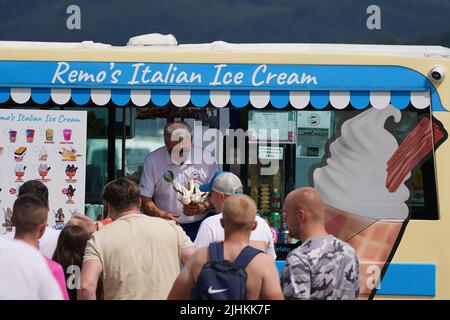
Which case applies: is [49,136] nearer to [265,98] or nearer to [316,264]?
[265,98]

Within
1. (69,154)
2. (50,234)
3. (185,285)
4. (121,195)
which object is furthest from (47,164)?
(185,285)

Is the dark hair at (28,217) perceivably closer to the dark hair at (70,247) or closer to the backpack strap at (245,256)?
the backpack strap at (245,256)

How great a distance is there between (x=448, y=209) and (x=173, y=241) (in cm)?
296

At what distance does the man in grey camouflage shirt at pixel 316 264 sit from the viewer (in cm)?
430

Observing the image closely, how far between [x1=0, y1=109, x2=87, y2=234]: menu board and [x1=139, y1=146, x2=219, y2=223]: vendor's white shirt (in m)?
0.57

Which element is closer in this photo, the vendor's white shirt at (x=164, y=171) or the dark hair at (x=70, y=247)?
the dark hair at (x=70, y=247)

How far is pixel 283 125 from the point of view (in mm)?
7078

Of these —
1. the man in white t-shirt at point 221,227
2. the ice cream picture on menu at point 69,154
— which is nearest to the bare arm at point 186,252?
the man in white t-shirt at point 221,227

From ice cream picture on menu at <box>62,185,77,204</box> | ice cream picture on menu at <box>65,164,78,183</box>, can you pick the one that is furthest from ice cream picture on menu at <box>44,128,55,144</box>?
ice cream picture on menu at <box>62,185,77,204</box>

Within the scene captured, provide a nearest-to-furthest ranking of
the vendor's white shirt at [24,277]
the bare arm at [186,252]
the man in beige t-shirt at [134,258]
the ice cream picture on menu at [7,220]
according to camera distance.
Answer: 1. the vendor's white shirt at [24,277]
2. the man in beige t-shirt at [134,258]
3. the bare arm at [186,252]
4. the ice cream picture on menu at [7,220]

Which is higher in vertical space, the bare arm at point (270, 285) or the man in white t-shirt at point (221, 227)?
the man in white t-shirt at point (221, 227)

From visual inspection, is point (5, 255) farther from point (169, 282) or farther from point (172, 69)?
point (172, 69)

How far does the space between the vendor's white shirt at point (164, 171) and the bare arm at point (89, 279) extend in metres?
2.20

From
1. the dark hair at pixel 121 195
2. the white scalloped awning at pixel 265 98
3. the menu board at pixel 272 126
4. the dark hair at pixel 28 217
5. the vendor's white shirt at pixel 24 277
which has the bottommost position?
the vendor's white shirt at pixel 24 277
